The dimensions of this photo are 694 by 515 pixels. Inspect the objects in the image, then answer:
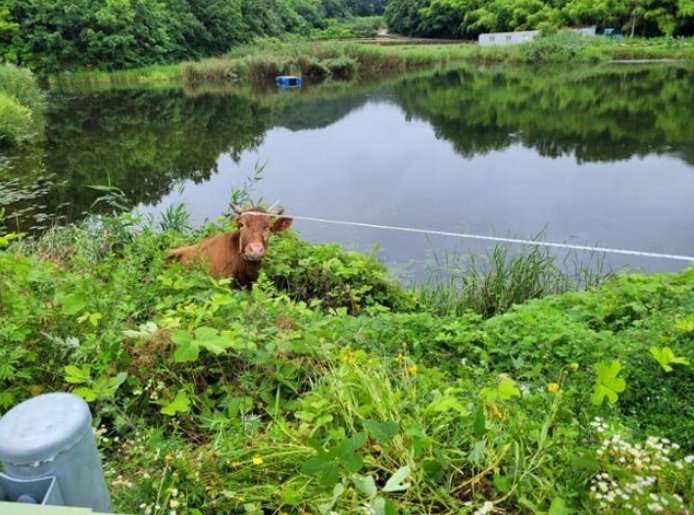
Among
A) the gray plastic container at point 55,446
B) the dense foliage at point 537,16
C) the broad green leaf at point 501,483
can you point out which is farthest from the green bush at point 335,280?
the dense foliage at point 537,16

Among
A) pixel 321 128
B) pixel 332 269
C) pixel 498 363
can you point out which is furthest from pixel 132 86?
pixel 498 363

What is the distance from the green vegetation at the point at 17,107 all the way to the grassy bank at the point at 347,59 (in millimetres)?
14610

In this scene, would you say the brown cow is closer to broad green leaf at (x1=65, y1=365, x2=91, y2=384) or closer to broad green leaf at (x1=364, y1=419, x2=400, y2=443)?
broad green leaf at (x1=65, y1=365, x2=91, y2=384)

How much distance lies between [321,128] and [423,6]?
5669 cm

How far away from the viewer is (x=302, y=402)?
Answer: 2.21 meters

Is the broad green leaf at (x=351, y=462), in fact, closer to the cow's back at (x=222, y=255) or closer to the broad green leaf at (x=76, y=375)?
the broad green leaf at (x=76, y=375)

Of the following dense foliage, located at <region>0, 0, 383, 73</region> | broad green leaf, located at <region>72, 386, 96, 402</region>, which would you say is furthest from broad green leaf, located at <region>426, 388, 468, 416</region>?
dense foliage, located at <region>0, 0, 383, 73</region>

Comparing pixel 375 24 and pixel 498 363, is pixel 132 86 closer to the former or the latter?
pixel 498 363

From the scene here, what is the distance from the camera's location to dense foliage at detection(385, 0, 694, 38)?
4182 cm

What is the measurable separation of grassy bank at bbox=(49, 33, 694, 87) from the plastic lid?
1347 inches

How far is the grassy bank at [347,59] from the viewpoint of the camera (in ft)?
113

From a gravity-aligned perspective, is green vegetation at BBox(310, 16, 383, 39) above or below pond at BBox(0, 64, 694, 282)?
above

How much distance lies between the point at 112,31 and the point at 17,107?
82.8 ft

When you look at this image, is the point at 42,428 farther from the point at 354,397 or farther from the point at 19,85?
the point at 19,85
